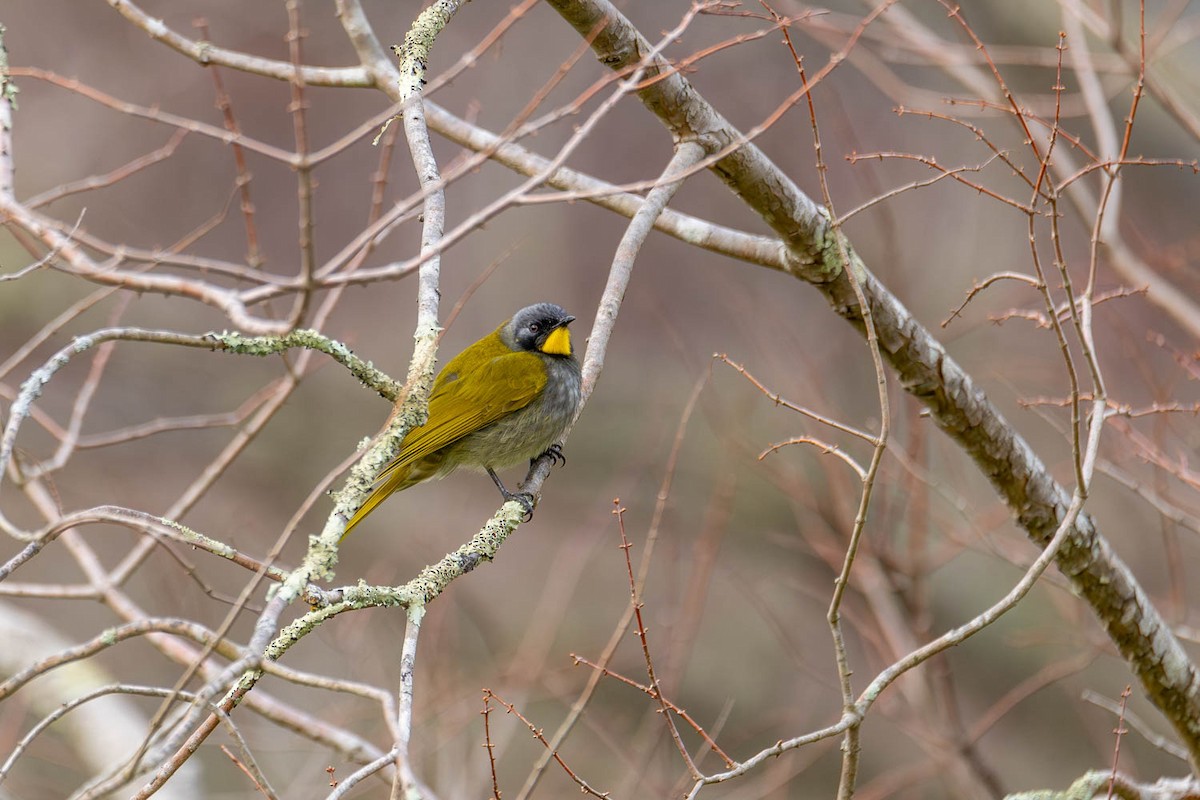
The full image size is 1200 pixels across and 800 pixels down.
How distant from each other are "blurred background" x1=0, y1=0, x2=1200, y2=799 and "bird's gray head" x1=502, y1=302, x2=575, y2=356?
9.06 feet

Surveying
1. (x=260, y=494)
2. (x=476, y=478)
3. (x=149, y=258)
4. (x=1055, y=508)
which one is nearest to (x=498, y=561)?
(x=476, y=478)

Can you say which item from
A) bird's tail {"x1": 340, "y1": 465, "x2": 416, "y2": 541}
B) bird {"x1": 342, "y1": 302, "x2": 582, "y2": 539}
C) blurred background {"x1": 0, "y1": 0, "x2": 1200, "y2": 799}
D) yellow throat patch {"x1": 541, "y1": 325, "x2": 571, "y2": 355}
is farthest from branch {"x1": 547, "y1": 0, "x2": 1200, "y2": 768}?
blurred background {"x1": 0, "y1": 0, "x2": 1200, "y2": 799}

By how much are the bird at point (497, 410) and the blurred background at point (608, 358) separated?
2.87m

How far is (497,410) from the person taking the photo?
4754 millimetres

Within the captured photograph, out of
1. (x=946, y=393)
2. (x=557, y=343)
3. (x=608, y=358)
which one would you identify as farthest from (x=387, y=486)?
(x=608, y=358)

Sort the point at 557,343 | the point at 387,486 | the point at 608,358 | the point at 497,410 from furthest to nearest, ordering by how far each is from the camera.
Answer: the point at 608,358, the point at 557,343, the point at 497,410, the point at 387,486

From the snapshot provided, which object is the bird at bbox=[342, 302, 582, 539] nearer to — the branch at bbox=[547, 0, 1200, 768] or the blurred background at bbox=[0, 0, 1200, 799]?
the branch at bbox=[547, 0, 1200, 768]

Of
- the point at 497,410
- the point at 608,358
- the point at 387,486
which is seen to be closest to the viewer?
the point at 387,486

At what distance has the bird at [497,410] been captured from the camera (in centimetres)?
458

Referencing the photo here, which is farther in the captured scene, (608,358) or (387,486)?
(608,358)

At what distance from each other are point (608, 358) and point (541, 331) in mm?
4086

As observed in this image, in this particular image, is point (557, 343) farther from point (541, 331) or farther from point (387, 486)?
point (387, 486)

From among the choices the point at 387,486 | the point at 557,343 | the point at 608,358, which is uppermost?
the point at 608,358

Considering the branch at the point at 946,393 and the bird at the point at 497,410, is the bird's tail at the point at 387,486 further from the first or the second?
the branch at the point at 946,393
